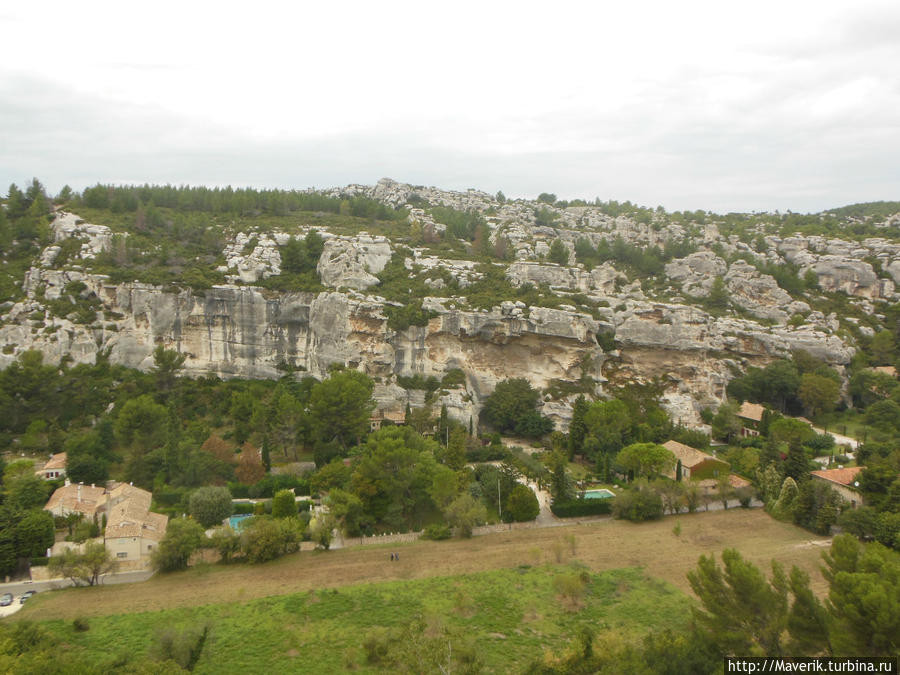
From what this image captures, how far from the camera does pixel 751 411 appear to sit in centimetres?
4075

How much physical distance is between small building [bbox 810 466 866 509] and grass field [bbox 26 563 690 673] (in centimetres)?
1321

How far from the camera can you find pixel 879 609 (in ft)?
39.1

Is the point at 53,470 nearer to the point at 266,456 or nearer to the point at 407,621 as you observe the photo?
the point at 266,456

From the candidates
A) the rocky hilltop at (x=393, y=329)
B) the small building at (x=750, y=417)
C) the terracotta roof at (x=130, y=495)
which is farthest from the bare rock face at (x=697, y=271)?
the terracotta roof at (x=130, y=495)

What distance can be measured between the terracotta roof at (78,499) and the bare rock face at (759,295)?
53.7 meters

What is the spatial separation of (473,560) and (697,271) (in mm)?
47020

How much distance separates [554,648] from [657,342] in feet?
99.7

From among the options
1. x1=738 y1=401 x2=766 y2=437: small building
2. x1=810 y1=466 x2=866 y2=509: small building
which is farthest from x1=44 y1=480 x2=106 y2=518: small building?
x1=738 y1=401 x2=766 y2=437: small building

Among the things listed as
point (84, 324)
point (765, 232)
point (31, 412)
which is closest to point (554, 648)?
point (31, 412)

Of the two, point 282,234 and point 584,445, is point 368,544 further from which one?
point 282,234

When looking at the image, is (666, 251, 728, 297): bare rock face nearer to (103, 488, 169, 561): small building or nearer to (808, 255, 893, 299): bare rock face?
(808, 255, 893, 299): bare rock face

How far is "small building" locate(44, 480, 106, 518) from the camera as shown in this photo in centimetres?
2623

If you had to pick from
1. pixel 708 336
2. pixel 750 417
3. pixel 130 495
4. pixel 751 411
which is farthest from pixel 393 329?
pixel 751 411

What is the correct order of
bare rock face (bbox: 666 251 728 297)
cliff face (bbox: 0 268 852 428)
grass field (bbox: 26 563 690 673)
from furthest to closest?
bare rock face (bbox: 666 251 728 297) < cliff face (bbox: 0 268 852 428) < grass field (bbox: 26 563 690 673)
